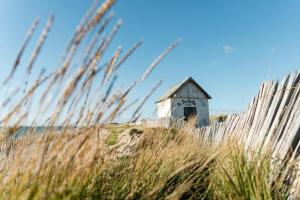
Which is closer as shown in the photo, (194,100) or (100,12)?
(100,12)

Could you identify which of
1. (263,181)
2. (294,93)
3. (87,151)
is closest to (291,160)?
(263,181)

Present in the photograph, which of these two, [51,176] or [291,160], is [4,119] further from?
[291,160]

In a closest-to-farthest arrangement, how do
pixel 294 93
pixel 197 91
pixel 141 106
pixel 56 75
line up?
pixel 56 75, pixel 141 106, pixel 294 93, pixel 197 91

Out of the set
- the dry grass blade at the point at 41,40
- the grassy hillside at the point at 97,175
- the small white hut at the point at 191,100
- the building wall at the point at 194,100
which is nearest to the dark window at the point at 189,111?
the small white hut at the point at 191,100

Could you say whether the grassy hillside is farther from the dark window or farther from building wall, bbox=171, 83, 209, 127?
building wall, bbox=171, 83, 209, 127

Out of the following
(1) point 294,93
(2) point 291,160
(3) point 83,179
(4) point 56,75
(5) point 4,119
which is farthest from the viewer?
(1) point 294,93

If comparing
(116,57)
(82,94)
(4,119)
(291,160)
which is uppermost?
(116,57)

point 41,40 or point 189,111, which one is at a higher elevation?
point 189,111

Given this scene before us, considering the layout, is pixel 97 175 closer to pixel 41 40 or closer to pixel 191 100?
pixel 41 40

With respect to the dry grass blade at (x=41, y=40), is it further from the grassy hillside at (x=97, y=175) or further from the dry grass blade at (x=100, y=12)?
the grassy hillside at (x=97, y=175)

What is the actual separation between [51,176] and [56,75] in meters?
0.45

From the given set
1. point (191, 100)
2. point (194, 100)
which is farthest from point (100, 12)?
point (194, 100)

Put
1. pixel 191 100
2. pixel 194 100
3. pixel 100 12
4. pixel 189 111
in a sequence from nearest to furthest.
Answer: pixel 100 12 < pixel 189 111 < pixel 191 100 < pixel 194 100

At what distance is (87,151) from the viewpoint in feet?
4.75
